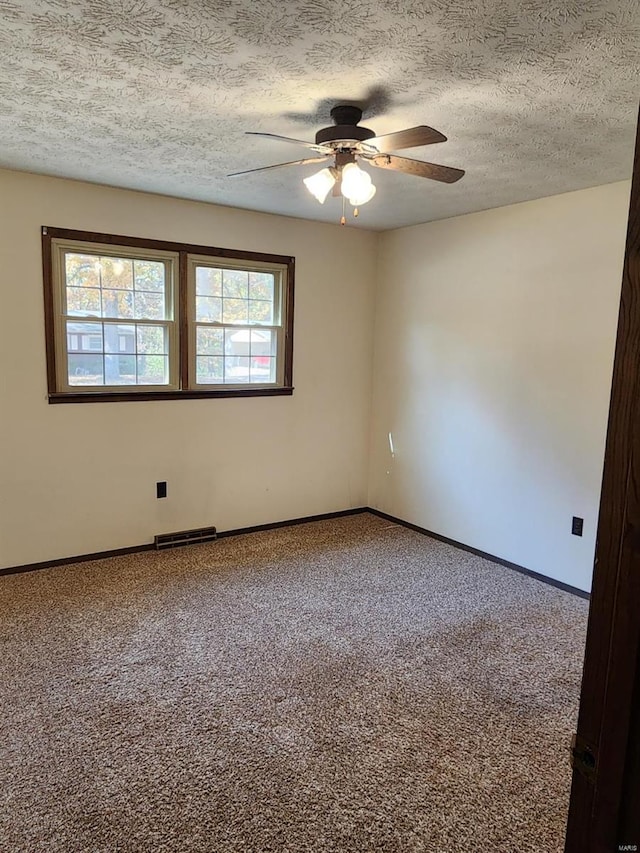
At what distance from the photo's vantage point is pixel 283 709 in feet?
7.67

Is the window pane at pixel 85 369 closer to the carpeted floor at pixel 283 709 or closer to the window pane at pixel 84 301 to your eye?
the window pane at pixel 84 301

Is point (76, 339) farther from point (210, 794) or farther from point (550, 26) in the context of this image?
point (550, 26)

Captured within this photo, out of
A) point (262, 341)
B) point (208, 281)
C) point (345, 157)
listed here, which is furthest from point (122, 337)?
point (345, 157)

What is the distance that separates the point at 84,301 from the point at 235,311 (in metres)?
1.11

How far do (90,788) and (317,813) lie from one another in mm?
786

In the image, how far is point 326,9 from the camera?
1.59m

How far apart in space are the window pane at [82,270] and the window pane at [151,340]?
425 mm

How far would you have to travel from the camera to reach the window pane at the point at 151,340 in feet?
13.0

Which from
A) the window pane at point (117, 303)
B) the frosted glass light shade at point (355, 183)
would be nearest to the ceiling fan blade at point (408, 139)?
the frosted glass light shade at point (355, 183)

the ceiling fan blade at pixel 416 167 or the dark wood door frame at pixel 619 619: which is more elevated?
the ceiling fan blade at pixel 416 167

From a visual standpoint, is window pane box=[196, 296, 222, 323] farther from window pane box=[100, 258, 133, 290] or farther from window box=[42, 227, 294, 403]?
window pane box=[100, 258, 133, 290]

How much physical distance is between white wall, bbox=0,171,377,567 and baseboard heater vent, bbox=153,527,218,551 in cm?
6

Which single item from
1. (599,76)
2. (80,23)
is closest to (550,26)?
(599,76)

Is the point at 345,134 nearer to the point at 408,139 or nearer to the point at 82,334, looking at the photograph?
the point at 408,139
